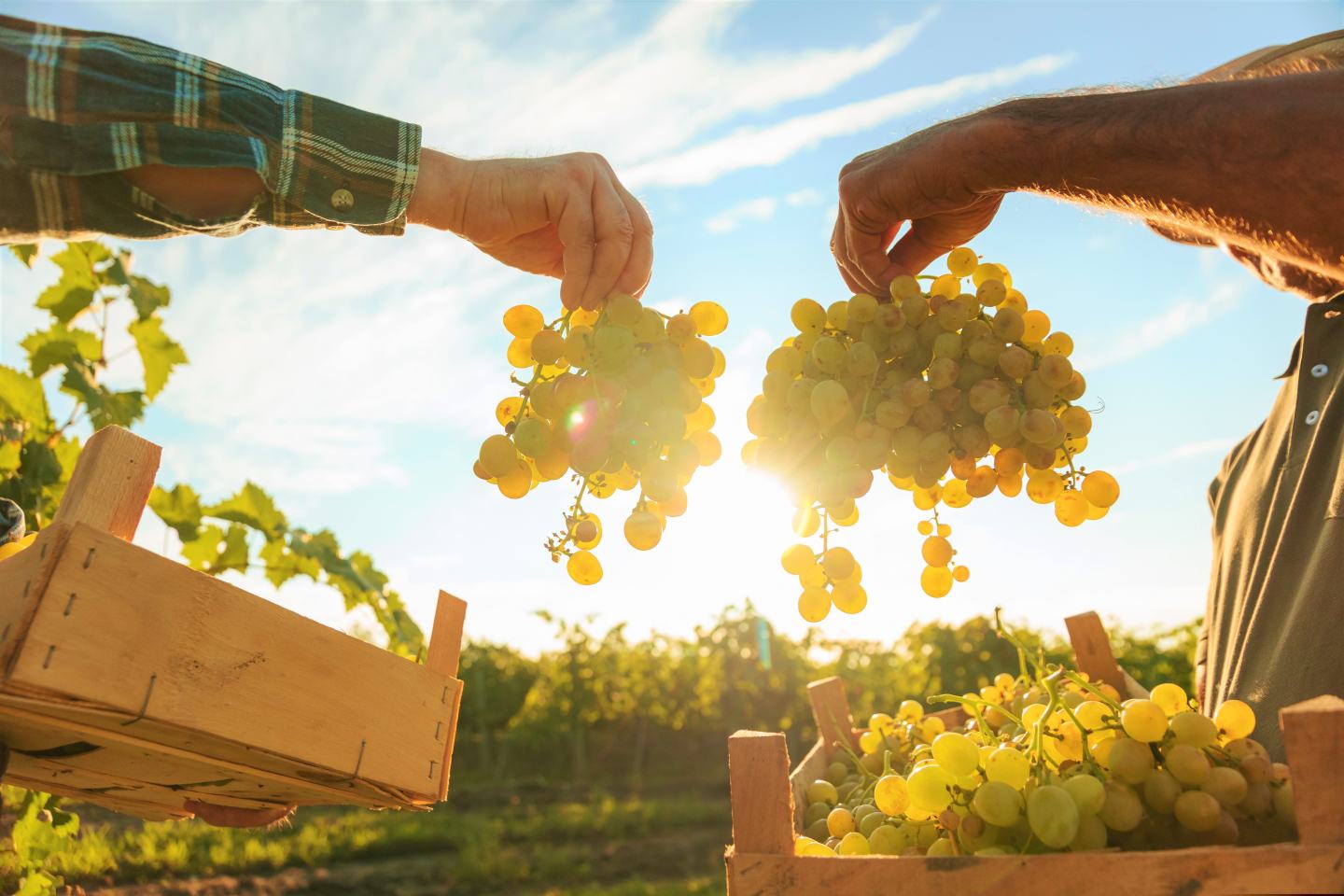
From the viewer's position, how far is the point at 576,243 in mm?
1660

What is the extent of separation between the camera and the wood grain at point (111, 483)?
3.58 feet

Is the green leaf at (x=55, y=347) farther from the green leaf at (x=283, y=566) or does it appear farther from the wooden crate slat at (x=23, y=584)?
the wooden crate slat at (x=23, y=584)

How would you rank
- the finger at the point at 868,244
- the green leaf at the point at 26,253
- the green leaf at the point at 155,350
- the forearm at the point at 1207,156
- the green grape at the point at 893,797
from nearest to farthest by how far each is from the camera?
the green grape at the point at 893,797
the forearm at the point at 1207,156
the finger at the point at 868,244
the green leaf at the point at 26,253
the green leaf at the point at 155,350

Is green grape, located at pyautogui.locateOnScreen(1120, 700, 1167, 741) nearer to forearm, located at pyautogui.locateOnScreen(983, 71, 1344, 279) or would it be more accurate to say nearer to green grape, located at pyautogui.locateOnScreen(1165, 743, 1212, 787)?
green grape, located at pyautogui.locateOnScreen(1165, 743, 1212, 787)

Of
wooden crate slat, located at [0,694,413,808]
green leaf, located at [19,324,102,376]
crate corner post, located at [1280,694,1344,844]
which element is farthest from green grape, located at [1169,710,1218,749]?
green leaf, located at [19,324,102,376]

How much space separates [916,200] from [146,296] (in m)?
3.31

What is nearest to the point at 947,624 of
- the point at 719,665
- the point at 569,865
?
the point at 569,865

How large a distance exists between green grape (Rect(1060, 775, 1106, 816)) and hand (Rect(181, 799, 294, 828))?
1.48 m

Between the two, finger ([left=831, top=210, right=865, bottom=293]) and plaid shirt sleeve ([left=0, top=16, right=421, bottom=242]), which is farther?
finger ([left=831, top=210, right=865, bottom=293])

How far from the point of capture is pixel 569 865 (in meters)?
8.00

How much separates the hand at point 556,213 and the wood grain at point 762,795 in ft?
2.81

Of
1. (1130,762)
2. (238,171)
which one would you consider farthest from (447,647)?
(1130,762)

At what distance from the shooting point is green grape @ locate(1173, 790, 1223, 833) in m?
1.02

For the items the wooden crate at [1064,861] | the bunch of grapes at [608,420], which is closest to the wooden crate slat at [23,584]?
the bunch of grapes at [608,420]
